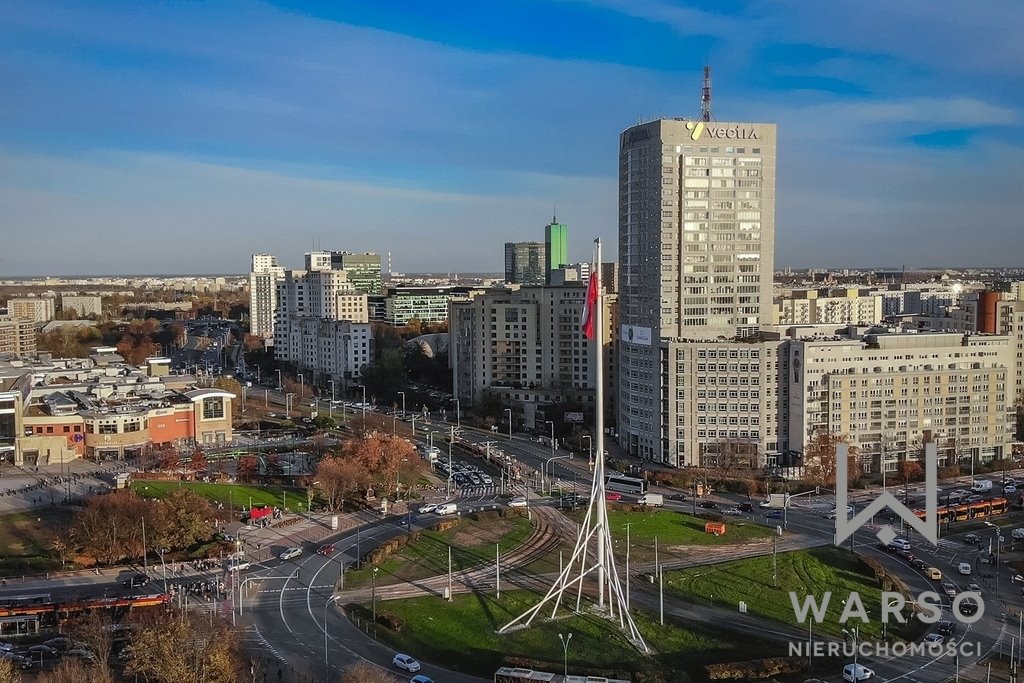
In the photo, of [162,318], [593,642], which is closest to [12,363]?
[593,642]

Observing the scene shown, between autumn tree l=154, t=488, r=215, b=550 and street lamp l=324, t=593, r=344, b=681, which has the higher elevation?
autumn tree l=154, t=488, r=215, b=550

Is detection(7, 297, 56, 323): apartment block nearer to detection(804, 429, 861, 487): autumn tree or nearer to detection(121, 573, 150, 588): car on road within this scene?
detection(121, 573, 150, 588): car on road

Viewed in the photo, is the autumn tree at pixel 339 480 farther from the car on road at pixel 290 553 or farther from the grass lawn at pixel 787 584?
the grass lawn at pixel 787 584

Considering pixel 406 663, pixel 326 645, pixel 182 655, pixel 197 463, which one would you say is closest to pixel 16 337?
pixel 197 463

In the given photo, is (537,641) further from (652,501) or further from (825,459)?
(825,459)

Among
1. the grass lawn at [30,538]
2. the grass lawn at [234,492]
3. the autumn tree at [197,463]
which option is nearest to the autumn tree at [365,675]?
the grass lawn at [30,538]

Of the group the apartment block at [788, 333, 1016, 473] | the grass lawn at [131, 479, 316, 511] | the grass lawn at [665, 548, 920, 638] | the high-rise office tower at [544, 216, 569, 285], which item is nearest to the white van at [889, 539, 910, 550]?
the grass lawn at [665, 548, 920, 638]

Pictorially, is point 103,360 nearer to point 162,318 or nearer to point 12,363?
point 12,363
